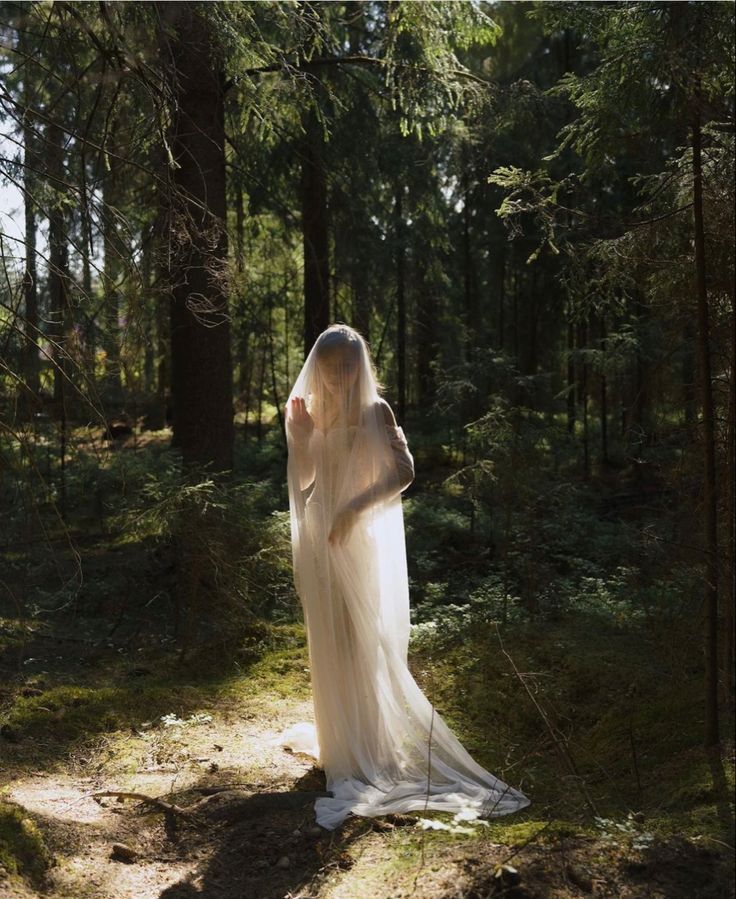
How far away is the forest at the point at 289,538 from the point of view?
154 inches

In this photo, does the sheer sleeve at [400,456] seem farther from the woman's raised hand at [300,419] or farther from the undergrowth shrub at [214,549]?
the undergrowth shrub at [214,549]

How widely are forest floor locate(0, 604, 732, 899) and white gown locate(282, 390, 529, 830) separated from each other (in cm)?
44

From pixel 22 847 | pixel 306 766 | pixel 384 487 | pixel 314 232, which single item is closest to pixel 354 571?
pixel 384 487

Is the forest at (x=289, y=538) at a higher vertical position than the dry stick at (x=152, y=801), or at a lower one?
higher

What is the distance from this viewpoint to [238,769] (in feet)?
16.9

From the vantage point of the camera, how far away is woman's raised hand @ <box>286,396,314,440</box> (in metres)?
5.08

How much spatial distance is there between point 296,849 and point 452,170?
1233cm

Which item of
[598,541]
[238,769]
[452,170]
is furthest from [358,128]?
[238,769]

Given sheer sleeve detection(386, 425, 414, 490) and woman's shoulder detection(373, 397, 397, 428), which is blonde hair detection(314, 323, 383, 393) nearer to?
woman's shoulder detection(373, 397, 397, 428)

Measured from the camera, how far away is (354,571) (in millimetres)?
5000

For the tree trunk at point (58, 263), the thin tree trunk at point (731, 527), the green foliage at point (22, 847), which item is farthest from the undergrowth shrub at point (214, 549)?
the thin tree trunk at point (731, 527)

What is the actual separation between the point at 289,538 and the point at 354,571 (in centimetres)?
229

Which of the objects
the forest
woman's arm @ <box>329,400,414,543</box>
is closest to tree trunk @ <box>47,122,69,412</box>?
the forest

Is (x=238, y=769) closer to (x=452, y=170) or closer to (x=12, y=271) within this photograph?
(x=12, y=271)
